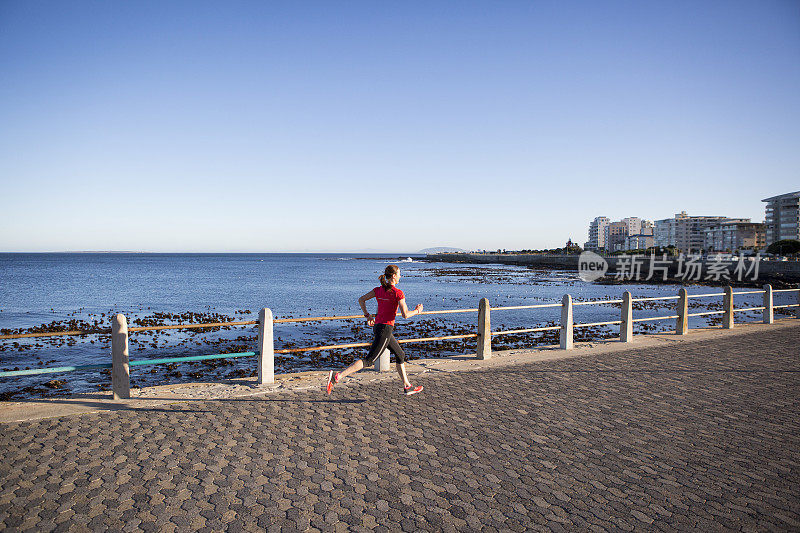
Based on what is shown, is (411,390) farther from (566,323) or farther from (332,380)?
(566,323)

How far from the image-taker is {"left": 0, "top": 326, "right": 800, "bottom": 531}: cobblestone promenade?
4.02 metres

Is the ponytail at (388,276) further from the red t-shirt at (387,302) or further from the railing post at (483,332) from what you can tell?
the railing post at (483,332)

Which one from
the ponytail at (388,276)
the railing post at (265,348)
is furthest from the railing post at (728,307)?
the railing post at (265,348)

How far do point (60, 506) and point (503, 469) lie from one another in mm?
4053

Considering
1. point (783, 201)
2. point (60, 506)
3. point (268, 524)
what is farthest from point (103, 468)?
point (783, 201)

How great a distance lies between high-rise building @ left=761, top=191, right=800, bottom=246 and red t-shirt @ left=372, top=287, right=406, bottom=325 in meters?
197

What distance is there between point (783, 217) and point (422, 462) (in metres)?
211

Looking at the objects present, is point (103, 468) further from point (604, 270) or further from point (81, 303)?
point (604, 270)

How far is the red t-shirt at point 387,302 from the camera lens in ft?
23.9

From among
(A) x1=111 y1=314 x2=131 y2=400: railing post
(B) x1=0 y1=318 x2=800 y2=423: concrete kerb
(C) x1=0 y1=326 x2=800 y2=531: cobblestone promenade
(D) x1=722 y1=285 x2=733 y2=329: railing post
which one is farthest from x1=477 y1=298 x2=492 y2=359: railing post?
(D) x1=722 y1=285 x2=733 y2=329: railing post

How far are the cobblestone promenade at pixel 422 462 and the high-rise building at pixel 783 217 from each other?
19556 centimetres

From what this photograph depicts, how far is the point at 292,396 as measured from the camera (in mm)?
7609

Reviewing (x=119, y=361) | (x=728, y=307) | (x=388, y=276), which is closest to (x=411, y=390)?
(x=388, y=276)

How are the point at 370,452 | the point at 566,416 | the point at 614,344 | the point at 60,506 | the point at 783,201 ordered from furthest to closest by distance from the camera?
the point at 783,201
the point at 614,344
the point at 566,416
the point at 370,452
the point at 60,506
